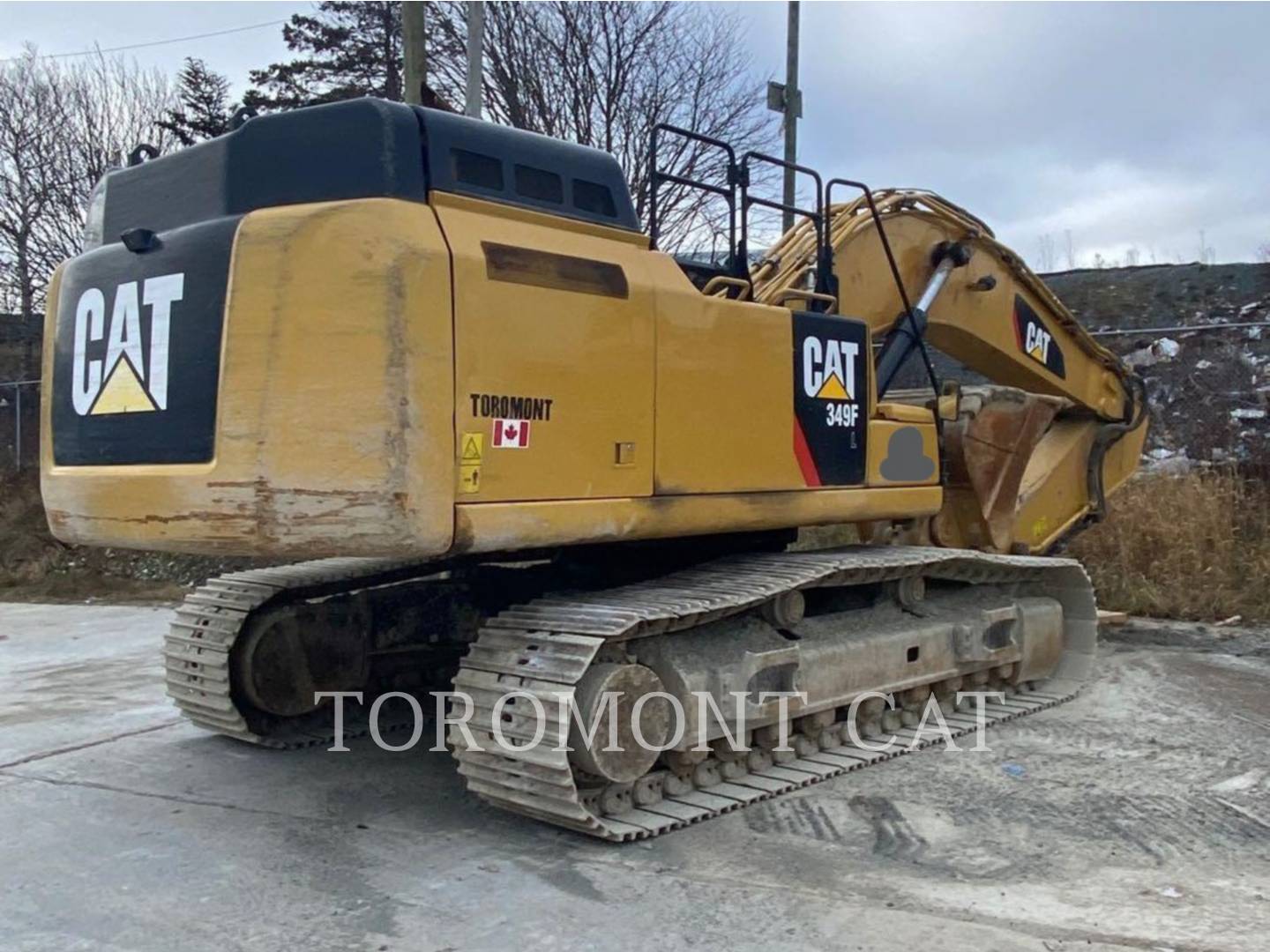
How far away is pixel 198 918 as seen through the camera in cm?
391

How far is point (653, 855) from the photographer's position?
14.4ft

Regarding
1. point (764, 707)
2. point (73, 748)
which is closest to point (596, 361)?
point (764, 707)

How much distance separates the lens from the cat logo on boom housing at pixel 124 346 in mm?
4379

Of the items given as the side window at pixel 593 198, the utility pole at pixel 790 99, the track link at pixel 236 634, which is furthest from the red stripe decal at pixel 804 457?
the utility pole at pixel 790 99

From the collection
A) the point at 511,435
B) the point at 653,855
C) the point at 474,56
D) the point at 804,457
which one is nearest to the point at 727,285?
the point at 804,457

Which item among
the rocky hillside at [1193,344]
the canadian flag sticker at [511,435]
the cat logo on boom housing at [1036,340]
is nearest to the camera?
the canadian flag sticker at [511,435]

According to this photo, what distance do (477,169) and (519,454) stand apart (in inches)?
39.8

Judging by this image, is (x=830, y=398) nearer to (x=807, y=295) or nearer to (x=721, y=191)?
(x=807, y=295)

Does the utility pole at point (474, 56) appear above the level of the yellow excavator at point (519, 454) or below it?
above

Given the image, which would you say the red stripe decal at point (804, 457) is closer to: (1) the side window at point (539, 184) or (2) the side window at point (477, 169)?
(1) the side window at point (539, 184)

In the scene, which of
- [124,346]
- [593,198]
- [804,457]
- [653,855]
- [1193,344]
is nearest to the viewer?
[653,855]

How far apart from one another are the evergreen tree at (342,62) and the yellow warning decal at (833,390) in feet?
53.0

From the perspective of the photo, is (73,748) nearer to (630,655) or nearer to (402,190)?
(630,655)

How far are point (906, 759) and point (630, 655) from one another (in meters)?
1.55
